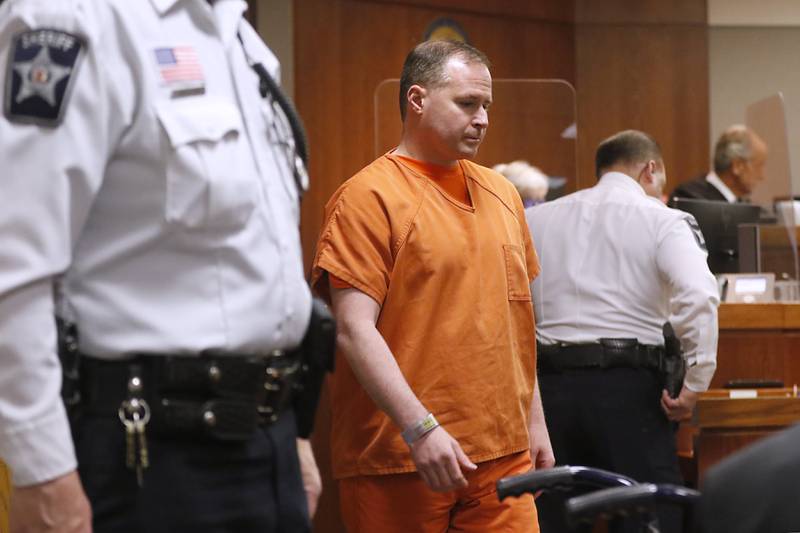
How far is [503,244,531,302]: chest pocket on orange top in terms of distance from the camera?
Answer: 2803 mm

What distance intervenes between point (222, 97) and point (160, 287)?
0.26 metres

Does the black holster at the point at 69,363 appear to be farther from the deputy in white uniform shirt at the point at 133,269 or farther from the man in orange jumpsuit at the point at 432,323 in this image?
the man in orange jumpsuit at the point at 432,323

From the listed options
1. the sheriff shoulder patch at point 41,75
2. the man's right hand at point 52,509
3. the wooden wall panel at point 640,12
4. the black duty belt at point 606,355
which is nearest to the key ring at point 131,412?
the man's right hand at point 52,509

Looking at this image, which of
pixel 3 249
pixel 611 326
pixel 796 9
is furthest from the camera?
pixel 796 9

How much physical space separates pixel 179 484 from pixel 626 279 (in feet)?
8.38

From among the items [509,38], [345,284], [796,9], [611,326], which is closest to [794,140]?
[796,9]

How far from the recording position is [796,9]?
8672 millimetres

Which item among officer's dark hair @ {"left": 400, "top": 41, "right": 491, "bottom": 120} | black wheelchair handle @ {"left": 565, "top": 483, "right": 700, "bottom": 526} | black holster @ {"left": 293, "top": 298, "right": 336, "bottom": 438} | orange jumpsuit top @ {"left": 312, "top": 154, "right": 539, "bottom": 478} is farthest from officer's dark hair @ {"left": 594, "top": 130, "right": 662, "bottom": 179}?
black wheelchair handle @ {"left": 565, "top": 483, "right": 700, "bottom": 526}

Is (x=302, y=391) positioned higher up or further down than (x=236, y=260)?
further down

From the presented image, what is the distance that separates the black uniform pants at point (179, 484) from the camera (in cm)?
151

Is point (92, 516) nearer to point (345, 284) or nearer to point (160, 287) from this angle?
point (160, 287)

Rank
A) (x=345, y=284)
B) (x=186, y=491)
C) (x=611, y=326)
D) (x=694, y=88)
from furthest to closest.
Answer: (x=694, y=88) < (x=611, y=326) < (x=345, y=284) < (x=186, y=491)

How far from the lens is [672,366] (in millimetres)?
3904

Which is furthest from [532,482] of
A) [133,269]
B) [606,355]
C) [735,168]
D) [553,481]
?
[735,168]
